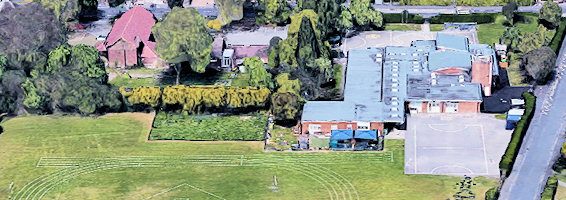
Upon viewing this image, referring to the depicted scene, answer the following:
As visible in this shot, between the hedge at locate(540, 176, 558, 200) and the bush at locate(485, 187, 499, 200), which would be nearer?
the hedge at locate(540, 176, 558, 200)

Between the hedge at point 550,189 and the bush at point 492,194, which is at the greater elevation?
the hedge at point 550,189

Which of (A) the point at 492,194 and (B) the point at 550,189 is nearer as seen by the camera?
(A) the point at 492,194

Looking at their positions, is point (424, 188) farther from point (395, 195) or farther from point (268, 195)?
point (268, 195)

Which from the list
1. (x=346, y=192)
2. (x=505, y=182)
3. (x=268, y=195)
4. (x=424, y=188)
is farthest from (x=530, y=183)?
(x=268, y=195)

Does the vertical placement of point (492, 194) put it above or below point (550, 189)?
below

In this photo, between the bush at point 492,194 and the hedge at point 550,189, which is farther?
the bush at point 492,194

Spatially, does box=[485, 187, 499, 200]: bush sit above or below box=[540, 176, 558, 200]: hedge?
below

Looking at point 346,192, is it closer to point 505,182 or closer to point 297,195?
point 297,195
